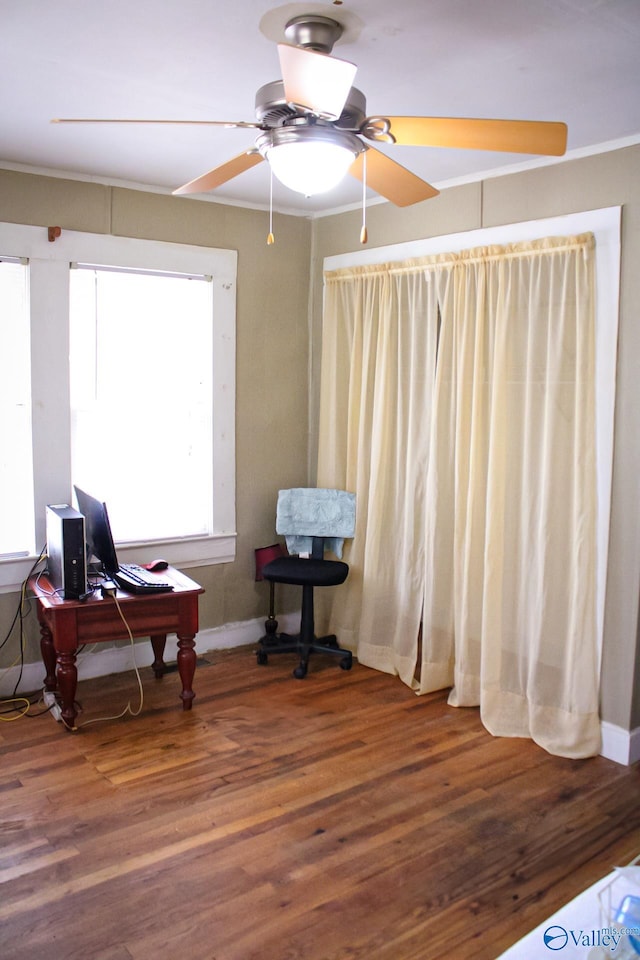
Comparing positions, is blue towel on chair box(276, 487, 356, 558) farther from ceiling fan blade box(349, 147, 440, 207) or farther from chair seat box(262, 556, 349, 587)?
ceiling fan blade box(349, 147, 440, 207)

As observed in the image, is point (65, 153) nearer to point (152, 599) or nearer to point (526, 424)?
point (152, 599)

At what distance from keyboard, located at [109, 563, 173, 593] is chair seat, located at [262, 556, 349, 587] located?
664mm

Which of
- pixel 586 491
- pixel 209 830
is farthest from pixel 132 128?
pixel 209 830

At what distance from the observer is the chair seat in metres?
4.22

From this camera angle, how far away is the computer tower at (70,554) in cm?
349

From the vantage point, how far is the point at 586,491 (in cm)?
338

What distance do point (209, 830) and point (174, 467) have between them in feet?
7.05

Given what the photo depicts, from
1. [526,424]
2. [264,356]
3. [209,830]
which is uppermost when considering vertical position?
[264,356]

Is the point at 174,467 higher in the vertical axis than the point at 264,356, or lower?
lower

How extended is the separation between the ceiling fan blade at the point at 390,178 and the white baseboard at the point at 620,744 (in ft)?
7.55

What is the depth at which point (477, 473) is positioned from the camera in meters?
3.78

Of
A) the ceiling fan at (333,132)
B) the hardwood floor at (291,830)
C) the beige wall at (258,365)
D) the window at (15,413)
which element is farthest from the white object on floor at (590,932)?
the beige wall at (258,365)

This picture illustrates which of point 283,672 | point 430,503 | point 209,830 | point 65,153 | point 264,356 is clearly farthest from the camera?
point 264,356

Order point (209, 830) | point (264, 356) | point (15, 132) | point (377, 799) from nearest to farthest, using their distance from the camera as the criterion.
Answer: point (209, 830)
point (377, 799)
point (15, 132)
point (264, 356)
